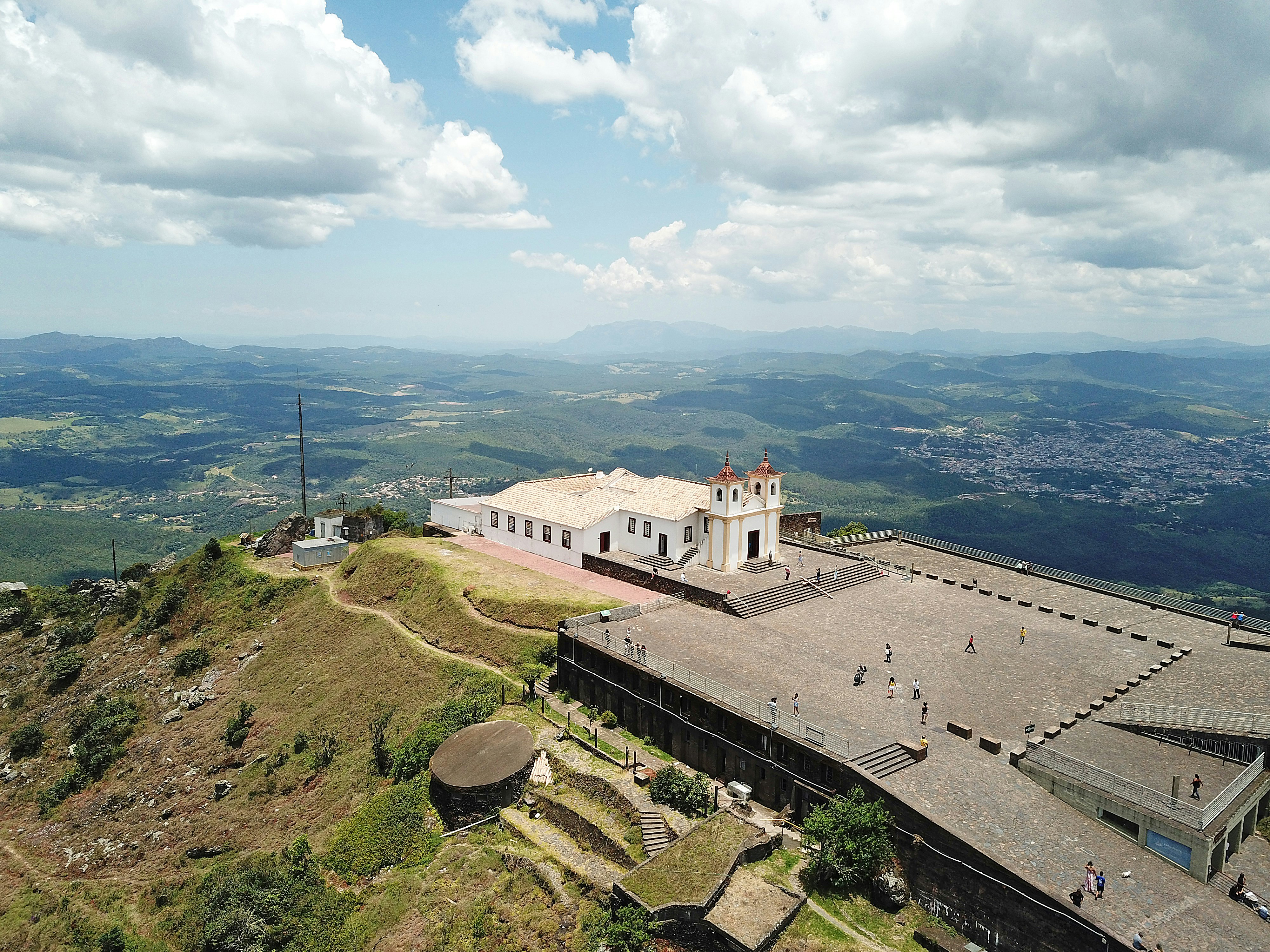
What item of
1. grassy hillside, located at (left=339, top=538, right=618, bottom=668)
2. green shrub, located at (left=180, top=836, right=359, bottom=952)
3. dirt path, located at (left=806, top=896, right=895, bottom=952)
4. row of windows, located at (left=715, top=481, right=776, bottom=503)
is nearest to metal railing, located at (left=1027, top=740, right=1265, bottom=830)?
dirt path, located at (left=806, top=896, right=895, bottom=952)

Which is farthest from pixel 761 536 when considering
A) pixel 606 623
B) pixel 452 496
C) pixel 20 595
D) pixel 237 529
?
pixel 237 529

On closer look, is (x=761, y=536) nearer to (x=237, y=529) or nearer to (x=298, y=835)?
(x=298, y=835)

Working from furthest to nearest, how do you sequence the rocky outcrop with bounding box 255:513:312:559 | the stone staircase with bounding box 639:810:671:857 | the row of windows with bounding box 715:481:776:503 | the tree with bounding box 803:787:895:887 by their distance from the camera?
the rocky outcrop with bounding box 255:513:312:559, the row of windows with bounding box 715:481:776:503, the stone staircase with bounding box 639:810:671:857, the tree with bounding box 803:787:895:887

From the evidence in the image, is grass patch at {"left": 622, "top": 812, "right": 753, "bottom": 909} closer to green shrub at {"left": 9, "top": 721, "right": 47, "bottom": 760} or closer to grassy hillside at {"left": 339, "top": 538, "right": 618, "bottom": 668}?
grassy hillside at {"left": 339, "top": 538, "right": 618, "bottom": 668}

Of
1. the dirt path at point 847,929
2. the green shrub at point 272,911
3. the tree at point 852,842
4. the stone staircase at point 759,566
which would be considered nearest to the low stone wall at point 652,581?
the stone staircase at point 759,566

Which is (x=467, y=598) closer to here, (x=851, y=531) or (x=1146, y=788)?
(x=1146, y=788)

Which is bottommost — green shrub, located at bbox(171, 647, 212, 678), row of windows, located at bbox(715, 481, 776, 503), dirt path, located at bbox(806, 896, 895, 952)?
green shrub, located at bbox(171, 647, 212, 678)
